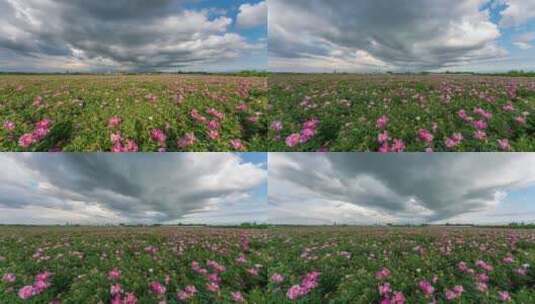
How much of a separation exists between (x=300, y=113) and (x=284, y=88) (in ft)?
13.1

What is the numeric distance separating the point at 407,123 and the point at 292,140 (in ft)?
8.16

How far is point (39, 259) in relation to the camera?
282 inches

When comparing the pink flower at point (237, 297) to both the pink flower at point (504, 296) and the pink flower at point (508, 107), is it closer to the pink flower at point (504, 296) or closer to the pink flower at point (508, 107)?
the pink flower at point (504, 296)

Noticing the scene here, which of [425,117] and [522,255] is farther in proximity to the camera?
[425,117]

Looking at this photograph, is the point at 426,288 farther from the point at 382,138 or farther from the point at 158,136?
the point at 158,136

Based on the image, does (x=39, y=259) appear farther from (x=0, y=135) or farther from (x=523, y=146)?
(x=523, y=146)

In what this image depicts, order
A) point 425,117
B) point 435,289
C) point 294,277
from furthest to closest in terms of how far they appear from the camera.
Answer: point 425,117 < point 294,277 < point 435,289

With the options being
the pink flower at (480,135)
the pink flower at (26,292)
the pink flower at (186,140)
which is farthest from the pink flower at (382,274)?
the pink flower at (26,292)

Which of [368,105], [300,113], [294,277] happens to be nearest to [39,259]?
[294,277]

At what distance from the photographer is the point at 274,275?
629 centimetres

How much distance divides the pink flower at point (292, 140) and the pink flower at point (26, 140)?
516 cm

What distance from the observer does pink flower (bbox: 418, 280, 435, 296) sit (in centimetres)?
519

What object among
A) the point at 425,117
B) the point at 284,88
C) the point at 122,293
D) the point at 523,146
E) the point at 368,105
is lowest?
the point at 122,293

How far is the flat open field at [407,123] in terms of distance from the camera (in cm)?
661
